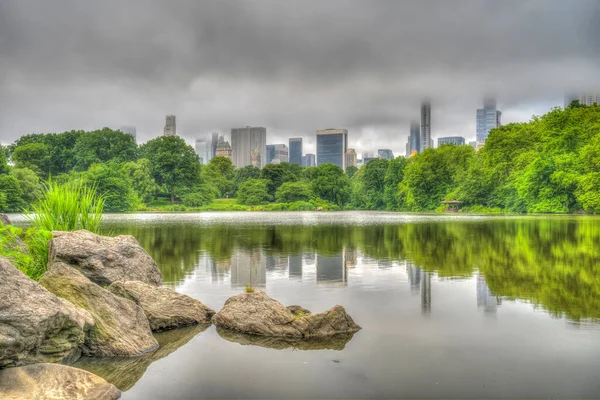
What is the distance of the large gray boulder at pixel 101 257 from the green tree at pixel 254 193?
3722 inches

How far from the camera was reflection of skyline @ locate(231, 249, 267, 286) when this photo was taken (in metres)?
13.9

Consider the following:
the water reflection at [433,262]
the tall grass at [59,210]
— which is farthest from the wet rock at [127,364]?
the water reflection at [433,262]

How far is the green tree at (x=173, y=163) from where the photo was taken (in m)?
96.1

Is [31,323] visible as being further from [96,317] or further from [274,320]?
[274,320]

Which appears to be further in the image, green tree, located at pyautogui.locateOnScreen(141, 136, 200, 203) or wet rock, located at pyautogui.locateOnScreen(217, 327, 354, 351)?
green tree, located at pyautogui.locateOnScreen(141, 136, 200, 203)

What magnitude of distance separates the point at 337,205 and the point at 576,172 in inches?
2414

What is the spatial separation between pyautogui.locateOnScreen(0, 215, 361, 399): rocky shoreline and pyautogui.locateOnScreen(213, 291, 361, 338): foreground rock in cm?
2

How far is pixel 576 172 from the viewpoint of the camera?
201 ft

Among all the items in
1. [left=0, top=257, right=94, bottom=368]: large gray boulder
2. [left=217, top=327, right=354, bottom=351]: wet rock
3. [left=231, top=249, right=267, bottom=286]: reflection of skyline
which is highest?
[left=0, top=257, right=94, bottom=368]: large gray boulder

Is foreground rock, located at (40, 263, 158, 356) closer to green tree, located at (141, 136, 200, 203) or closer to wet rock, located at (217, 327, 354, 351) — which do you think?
wet rock, located at (217, 327, 354, 351)

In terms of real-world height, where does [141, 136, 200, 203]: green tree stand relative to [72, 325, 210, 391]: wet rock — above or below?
above

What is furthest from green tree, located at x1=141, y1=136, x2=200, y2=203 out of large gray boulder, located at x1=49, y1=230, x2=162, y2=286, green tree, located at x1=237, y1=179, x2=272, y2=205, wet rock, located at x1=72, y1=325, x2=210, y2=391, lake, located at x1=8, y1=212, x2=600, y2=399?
wet rock, located at x1=72, y1=325, x2=210, y2=391

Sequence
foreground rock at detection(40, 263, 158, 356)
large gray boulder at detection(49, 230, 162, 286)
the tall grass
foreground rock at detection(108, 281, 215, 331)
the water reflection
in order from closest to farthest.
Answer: foreground rock at detection(40, 263, 158, 356) < foreground rock at detection(108, 281, 215, 331) < large gray boulder at detection(49, 230, 162, 286) < the tall grass < the water reflection

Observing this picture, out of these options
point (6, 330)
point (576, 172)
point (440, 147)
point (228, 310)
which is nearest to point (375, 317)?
point (228, 310)
